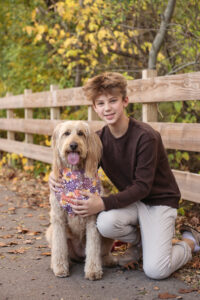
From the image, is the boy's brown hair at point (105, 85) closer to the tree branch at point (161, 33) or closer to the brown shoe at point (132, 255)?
the brown shoe at point (132, 255)

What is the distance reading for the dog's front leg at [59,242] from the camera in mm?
3197

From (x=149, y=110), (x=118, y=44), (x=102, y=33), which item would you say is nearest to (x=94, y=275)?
(x=149, y=110)

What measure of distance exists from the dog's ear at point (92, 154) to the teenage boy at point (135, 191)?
0.64ft

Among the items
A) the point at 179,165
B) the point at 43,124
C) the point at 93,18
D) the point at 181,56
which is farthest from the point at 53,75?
the point at 179,165

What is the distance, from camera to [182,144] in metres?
4.13

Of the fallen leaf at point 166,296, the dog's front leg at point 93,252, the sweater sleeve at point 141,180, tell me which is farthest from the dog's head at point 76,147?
the fallen leaf at point 166,296

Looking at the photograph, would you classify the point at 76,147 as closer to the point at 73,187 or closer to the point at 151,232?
the point at 73,187

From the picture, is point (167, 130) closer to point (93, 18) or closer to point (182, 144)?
point (182, 144)

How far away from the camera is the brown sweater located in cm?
318

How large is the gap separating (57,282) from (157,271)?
0.81 m

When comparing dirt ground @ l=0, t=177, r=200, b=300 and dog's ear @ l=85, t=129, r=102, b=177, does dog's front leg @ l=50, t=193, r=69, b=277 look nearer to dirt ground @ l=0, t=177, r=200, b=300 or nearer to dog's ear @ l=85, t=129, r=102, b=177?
dirt ground @ l=0, t=177, r=200, b=300

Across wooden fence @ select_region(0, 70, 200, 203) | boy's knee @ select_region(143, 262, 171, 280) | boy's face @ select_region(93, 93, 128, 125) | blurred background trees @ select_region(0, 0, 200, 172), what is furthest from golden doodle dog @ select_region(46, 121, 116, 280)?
blurred background trees @ select_region(0, 0, 200, 172)

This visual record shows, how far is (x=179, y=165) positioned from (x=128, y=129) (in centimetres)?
231

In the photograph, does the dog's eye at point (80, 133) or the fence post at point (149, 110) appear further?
the fence post at point (149, 110)
